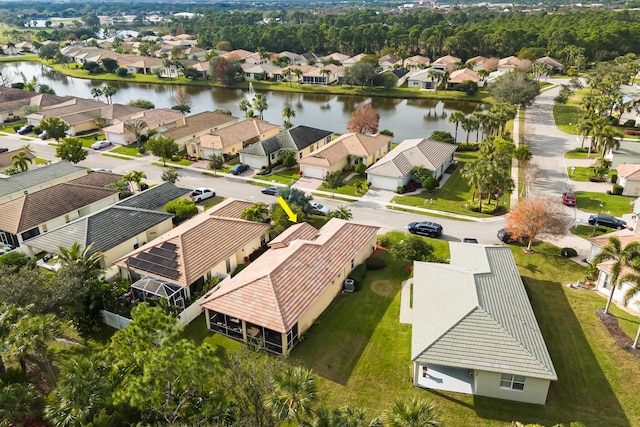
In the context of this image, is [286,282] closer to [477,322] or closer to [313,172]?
[477,322]

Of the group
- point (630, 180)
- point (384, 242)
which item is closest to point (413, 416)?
point (384, 242)

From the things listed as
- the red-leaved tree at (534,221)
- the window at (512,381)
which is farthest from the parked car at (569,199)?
the window at (512,381)

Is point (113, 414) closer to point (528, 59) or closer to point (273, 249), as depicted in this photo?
point (273, 249)

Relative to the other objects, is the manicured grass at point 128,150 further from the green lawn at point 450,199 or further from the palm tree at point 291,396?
the palm tree at point 291,396

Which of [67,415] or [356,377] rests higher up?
[67,415]

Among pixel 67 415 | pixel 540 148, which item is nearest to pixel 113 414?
pixel 67 415

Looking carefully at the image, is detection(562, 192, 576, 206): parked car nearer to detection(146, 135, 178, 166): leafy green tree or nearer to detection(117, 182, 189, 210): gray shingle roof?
detection(117, 182, 189, 210): gray shingle roof
